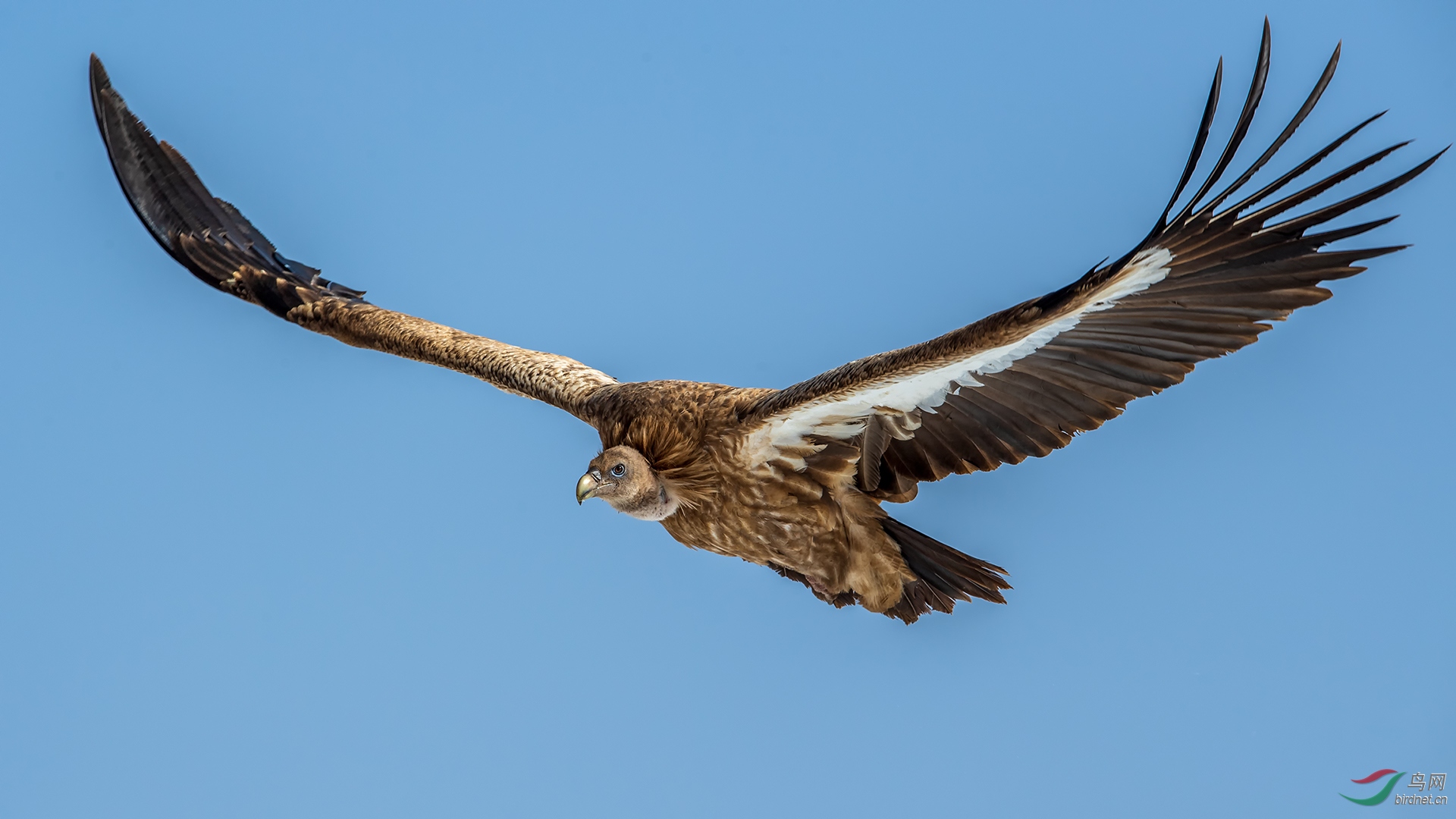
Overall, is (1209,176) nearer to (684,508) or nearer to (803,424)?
(803,424)

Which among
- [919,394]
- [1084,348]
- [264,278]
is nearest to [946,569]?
[919,394]

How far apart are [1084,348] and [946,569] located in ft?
4.82

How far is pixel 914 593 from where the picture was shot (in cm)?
559

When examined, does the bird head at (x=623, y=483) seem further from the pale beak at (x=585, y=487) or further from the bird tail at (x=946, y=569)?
the bird tail at (x=946, y=569)

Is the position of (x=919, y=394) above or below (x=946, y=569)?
above

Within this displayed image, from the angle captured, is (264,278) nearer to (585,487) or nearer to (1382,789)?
(585,487)

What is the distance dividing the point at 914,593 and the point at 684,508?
128cm

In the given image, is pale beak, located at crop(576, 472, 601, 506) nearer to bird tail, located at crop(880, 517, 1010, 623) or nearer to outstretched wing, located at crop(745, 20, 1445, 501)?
outstretched wing, located at crop(745, 20, 1445, 501)

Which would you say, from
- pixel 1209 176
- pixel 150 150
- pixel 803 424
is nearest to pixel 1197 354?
pixel 1209 176

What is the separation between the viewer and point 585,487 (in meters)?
4.89

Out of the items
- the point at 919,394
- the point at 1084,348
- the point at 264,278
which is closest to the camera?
the point at 1084,348

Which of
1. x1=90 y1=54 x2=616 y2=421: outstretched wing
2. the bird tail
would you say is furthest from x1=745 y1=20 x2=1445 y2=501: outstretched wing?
x1=90 y1=54 x2=616 y2=421: outstretched wing

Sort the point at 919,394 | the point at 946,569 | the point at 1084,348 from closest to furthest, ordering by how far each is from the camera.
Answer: the point at 1084,348
the point at 919,394
the point at 946,569

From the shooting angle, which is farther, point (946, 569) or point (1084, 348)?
point (946, 569)
